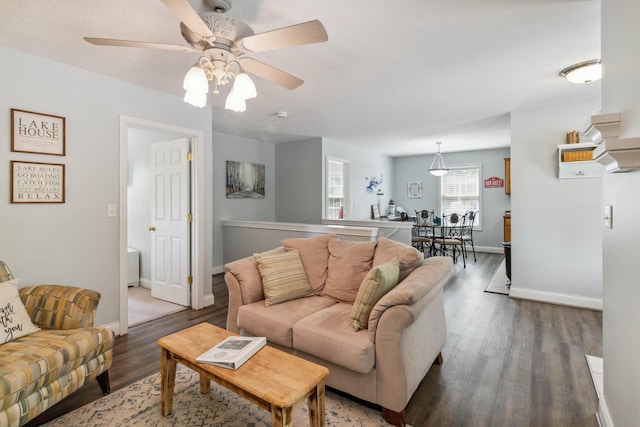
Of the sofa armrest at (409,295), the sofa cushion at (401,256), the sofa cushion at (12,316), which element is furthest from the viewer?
the sofa cushion at (401,256)

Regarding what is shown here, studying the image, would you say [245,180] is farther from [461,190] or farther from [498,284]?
[461,190]

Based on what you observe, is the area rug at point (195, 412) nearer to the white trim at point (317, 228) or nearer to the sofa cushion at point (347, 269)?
the sofa cushion at point (347, 269)

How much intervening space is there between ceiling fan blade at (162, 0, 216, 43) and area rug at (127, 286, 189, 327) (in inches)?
118

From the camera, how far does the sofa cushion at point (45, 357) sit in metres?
1.54

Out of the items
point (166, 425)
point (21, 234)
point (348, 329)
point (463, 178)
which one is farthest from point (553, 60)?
point (463, 178)

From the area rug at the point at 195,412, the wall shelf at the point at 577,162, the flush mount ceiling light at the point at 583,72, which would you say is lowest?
the area rug at the point at 195,412

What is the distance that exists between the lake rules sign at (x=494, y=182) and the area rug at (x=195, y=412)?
6.85 meters

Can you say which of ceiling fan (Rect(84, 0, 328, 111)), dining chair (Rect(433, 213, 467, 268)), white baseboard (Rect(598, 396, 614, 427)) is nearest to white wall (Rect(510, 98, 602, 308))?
dining chair (Rect(433, 213, 467, 268))

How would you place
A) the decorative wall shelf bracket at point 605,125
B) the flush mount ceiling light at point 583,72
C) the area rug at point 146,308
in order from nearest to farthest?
the decorative wall shelf bracket at point 605,125
the flush mount ceiling light at point 583,72
the area rug at point 146,308

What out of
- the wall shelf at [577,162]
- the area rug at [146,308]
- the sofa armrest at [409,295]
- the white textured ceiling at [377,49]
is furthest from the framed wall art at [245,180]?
the wall shelf at [577,162]

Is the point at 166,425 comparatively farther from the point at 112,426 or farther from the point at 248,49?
the point at 248,49

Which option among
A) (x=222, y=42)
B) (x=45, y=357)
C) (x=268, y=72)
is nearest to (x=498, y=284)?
(x=268, y=72)

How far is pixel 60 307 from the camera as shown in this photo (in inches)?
84.1

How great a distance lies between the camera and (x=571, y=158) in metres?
3.72
